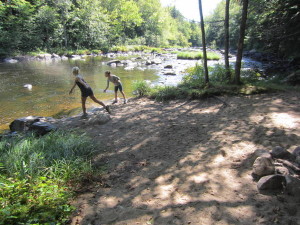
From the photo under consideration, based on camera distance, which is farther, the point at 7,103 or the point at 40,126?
the point at 7,103

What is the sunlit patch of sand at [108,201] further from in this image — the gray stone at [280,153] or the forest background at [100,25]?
the forest background at [100,25]

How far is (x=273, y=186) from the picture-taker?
2936 millimetres

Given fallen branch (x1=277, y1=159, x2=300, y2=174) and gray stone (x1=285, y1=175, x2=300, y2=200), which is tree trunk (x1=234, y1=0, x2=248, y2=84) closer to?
fallen branch (x1=277, y1=159, x2=300, y2=174)

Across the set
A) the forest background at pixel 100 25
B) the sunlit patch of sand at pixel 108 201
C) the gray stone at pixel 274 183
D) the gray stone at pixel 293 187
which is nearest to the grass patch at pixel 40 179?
the sunlit patch of sand at pixel 108 201

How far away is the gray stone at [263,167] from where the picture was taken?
10.5 feet

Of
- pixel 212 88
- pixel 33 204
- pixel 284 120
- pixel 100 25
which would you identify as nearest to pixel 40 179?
pixel 33 204

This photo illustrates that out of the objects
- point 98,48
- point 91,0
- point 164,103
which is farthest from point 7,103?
point 91,0

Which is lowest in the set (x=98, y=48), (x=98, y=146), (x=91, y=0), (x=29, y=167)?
(x=98, y=146)

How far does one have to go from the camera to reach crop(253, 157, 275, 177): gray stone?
3207 millimetres

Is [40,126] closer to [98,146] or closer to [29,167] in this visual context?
[98,146]

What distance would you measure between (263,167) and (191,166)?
119 cm

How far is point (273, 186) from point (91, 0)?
4436 centimetres

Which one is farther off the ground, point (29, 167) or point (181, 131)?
point (29, 167)

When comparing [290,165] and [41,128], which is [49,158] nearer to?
[41,128]
